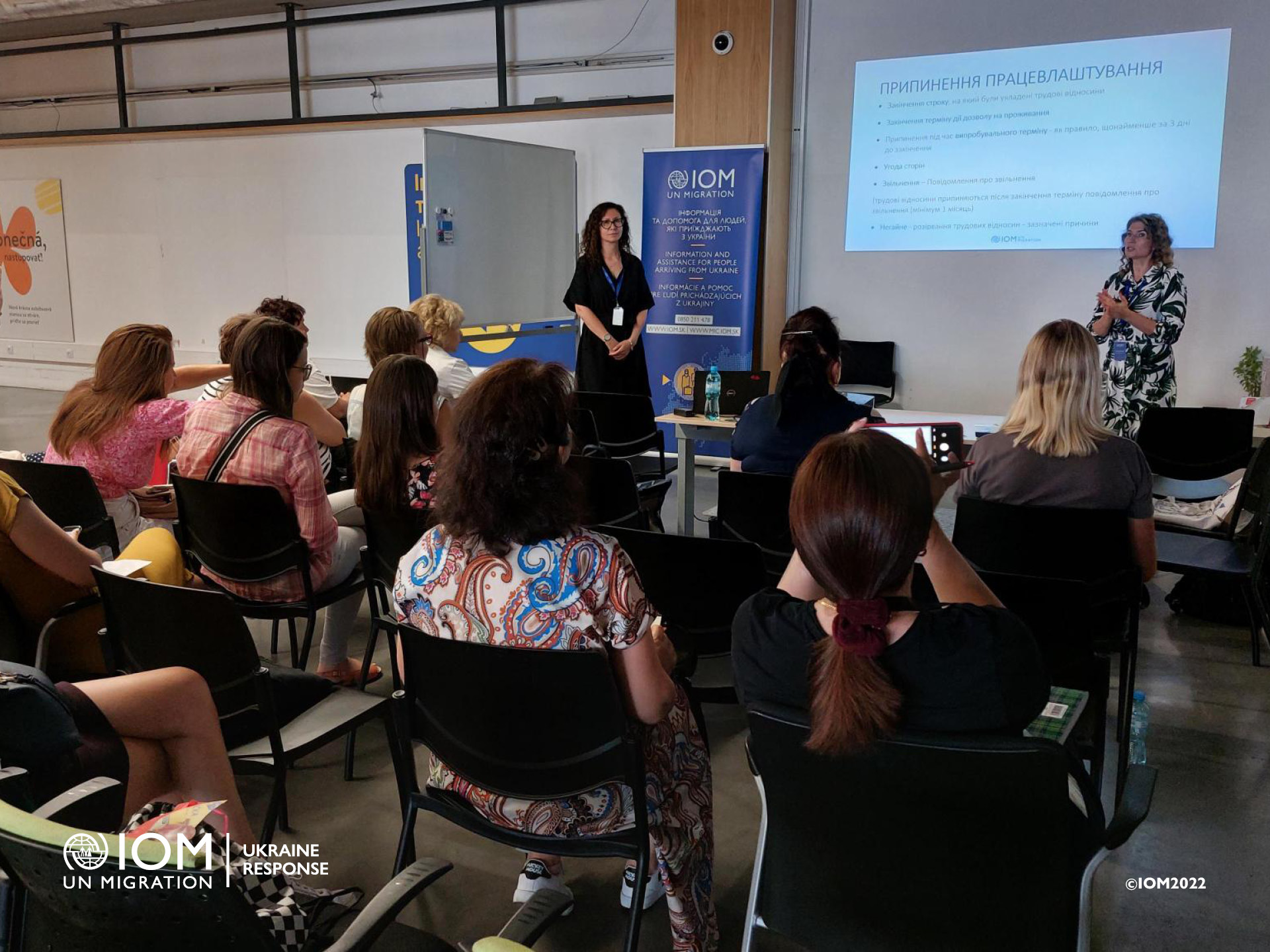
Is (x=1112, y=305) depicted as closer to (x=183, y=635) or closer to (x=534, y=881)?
(x=534, y=881)

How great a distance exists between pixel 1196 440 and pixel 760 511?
8.67 ft

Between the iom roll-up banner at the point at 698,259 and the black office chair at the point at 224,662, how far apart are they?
4.47 metres

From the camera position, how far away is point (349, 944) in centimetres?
123

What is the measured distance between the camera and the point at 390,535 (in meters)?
2.76

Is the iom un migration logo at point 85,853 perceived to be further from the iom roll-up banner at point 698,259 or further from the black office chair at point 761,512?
the iom roll-up banner at point 698,259

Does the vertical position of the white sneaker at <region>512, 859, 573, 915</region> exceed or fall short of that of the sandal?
it exceeds it

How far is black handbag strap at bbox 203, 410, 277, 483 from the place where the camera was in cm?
291

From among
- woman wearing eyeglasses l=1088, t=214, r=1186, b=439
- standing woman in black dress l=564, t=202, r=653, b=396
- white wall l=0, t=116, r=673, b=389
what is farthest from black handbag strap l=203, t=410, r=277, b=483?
white wall l=0, t=116, r=673, b=389

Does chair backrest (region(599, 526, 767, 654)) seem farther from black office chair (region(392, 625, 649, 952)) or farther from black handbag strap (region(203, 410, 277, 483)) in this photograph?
black handbag strap (region(203, 410, 277, 483))

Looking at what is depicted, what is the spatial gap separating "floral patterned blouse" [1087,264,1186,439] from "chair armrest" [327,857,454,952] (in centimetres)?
477

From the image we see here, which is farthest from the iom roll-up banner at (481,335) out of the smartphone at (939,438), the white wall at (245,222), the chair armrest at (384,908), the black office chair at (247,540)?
the chair armrest at (384,908)

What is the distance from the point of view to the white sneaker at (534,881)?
209 centimetres

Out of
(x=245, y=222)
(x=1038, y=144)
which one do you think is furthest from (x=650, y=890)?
(x=245, y=222)

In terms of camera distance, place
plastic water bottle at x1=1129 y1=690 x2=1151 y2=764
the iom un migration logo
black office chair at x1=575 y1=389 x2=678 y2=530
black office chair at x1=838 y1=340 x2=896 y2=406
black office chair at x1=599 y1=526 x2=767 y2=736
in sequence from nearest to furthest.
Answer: the iom un migration logo, plastic water bottle at x1=1129 y1=690 x2=1151 y2=764, black office chair at x1=599 y1=526 x2=767 y2=736, black office chair at x1=575 y1=389 x2=678 y2=530, black office chair at x1=838 y1=340 x2=896 y2=406
